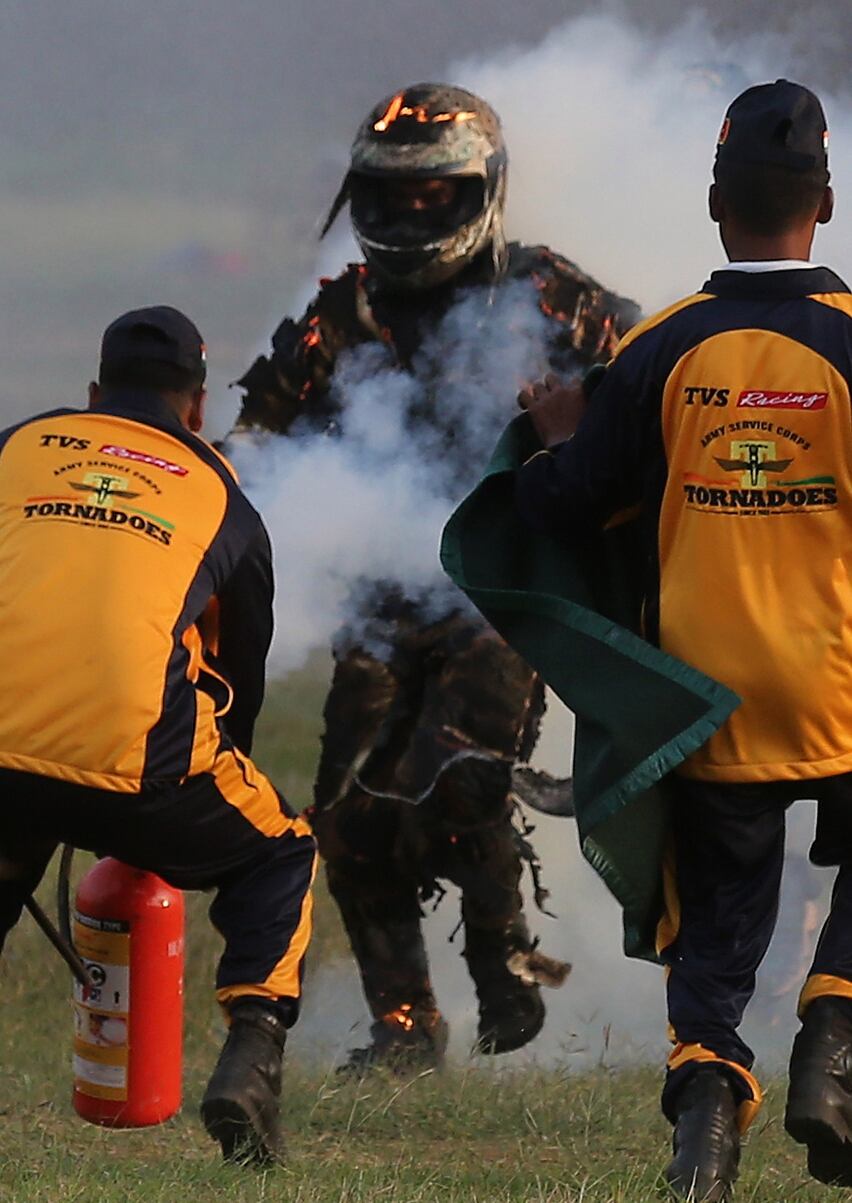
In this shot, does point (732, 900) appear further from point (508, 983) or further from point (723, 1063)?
point (508, 983)

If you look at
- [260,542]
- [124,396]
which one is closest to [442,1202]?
[260,542]

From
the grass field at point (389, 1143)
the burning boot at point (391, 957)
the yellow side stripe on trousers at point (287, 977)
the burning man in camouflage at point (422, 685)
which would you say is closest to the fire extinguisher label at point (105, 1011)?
the grass field at point (389, 1143)

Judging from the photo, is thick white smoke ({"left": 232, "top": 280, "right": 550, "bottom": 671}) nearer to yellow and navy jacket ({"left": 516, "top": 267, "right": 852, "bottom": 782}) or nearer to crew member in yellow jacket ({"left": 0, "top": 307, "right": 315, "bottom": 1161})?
crew member in yellow jacket ({"left": 0, "top": 307, "right": 315, "bottom": 1161})

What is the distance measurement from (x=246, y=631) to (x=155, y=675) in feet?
1.19

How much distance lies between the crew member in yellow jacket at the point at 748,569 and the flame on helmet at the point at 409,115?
2178 millimetres

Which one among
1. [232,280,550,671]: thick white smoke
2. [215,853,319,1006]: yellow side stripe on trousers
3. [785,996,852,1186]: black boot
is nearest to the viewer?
[785,996,852,1186]: black boot

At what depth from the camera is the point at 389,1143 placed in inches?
179

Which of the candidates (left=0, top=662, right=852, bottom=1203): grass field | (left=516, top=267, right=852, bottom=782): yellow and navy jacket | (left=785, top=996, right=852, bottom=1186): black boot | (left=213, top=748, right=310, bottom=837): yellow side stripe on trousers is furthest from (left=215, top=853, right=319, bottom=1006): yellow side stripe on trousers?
(left=785, top=996, right=852, bottom=1186): black boot

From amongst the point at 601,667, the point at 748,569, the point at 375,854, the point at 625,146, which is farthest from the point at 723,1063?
the point at 625,146

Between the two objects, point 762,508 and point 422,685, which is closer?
point 762,508

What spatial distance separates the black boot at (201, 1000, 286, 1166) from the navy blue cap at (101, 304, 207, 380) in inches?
46.3

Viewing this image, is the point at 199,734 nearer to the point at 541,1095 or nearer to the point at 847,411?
the point at 847,411

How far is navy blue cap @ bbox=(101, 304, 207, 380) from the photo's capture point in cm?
402

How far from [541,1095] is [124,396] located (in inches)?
77.3
